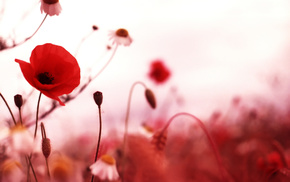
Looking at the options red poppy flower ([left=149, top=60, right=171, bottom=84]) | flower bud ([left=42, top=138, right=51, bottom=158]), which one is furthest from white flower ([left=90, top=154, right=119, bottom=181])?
red poppy flower ([left=149, top=60, right=171, bottom=84])

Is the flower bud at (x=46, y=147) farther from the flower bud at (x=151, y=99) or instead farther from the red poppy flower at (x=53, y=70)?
the flower bud at (x=151, y=99)

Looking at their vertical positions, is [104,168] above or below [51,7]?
below

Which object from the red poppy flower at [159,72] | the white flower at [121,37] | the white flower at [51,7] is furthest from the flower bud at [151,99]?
the red poppy flower at [159,72]

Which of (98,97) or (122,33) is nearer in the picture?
(98,97)

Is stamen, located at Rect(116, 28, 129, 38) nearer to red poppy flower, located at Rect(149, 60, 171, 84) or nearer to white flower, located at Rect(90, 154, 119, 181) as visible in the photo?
white flower, located at Rect(90, 154, 119, 181)

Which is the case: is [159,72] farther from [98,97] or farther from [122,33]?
[98,97]

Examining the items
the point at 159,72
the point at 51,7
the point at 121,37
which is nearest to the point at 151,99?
the point at 121,37
